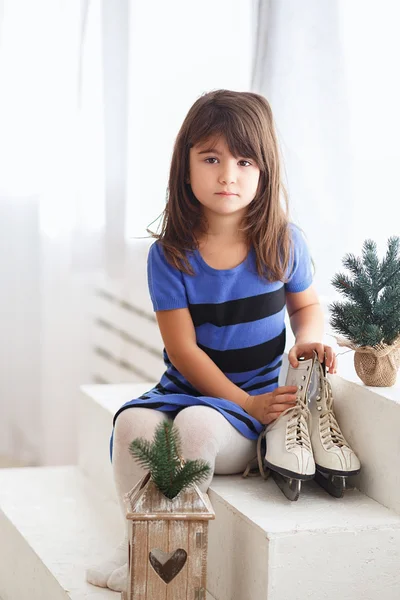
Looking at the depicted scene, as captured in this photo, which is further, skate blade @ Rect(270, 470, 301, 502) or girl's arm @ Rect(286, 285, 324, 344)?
girl's arm @ Rect(286, 285, 324, 344)

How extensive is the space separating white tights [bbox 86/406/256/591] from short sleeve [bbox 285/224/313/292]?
0.87 feet

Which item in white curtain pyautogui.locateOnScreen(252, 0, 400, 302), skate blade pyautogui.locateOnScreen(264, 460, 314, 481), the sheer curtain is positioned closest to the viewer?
skate blade pyautogui.locateOnScreen(264, 460, 314, 481)

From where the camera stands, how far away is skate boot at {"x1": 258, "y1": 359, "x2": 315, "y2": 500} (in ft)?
4.05

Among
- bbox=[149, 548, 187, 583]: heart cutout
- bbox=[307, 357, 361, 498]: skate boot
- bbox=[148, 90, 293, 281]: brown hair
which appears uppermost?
bbox=[148, 90, 293, 281]: brown hair

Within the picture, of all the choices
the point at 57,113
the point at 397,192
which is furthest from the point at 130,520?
the point at 57,113

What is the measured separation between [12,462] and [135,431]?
4.59 feet

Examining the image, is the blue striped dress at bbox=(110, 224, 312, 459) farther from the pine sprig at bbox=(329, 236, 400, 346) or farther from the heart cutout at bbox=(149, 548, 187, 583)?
the heart cutout at bbox=(149, 548, 187, 583)

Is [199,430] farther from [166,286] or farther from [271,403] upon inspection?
[166,286]

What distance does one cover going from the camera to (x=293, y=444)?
4.12 ft

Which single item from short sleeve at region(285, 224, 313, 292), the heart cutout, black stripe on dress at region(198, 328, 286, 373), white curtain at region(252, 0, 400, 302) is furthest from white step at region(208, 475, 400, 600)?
white curtain at region(252, 0, 400, 302)

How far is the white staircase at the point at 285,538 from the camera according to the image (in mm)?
1165

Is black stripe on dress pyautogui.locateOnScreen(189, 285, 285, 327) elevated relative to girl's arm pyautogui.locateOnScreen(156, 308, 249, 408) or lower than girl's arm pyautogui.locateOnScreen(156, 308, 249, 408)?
elevated

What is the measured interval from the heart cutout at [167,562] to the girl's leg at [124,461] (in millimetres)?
184

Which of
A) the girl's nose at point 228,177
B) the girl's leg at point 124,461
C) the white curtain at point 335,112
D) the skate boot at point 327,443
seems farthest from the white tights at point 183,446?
the white curtain at point 335,112
